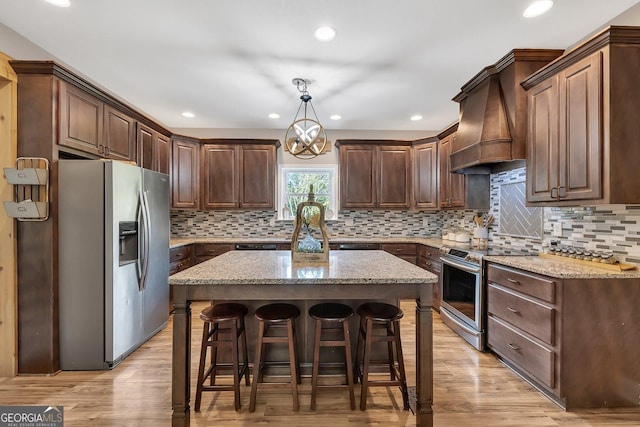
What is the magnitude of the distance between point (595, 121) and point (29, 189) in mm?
4202

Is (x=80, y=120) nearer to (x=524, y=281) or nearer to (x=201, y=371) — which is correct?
(x=201, y=371)

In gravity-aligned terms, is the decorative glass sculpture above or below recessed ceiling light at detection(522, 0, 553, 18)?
below

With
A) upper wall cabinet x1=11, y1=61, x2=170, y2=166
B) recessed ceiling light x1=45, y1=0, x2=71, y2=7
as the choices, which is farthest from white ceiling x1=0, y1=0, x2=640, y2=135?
upper wall cabinet x1=11, y1=61, x2=170, y2=166

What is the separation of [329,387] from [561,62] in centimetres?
294

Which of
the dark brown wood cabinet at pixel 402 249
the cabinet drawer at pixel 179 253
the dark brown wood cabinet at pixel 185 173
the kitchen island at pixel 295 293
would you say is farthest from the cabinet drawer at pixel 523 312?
the dark brown wood cabinet at pixel 185 173

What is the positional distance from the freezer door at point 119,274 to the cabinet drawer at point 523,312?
3.33 metres

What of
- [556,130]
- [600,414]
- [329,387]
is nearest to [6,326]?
[329,387]

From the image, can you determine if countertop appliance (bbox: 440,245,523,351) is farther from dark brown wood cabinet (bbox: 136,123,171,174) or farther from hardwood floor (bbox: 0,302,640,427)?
dark brown wood cabinet (bbox: 136,123,171,174)

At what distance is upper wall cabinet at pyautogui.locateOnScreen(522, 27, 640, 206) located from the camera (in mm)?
1843

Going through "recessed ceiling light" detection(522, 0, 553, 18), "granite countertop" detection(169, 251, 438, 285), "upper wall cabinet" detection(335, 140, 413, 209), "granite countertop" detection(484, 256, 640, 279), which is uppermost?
"recessed ceiling light" detection(522, 0, 553, 18)

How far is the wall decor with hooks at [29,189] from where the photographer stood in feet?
7.20

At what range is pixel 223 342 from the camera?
189 cm

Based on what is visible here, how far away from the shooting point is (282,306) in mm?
2076

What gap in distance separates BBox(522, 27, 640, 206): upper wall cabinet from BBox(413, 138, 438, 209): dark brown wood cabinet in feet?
6.74
